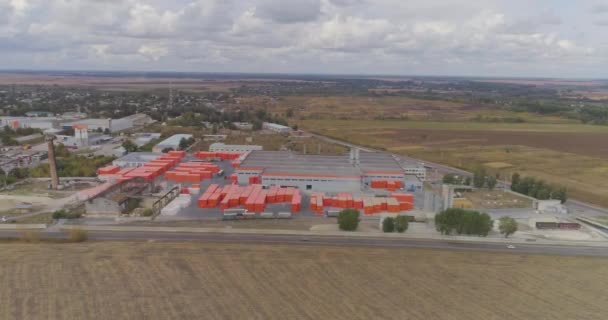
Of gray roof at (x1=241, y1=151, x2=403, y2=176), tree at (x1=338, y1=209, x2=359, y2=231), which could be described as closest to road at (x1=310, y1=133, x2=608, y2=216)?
gray roof at (x1=241, y1=151, x2=403, y2=176)

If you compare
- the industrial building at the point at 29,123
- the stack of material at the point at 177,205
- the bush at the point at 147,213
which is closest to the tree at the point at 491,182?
the stack of material at the point at 177,205

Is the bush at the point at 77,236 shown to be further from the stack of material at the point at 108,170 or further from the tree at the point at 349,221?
the stack of material at the point at 108,170

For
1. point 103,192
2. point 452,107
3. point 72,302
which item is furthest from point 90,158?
point 452,107

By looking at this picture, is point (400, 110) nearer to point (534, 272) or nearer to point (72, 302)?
point (534, 272)

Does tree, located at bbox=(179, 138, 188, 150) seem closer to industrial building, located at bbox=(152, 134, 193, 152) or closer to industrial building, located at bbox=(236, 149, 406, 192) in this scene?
industrial building, located at bbox=(152, 134, 193, 152)

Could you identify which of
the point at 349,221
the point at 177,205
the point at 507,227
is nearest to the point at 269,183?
the point at 177,205
